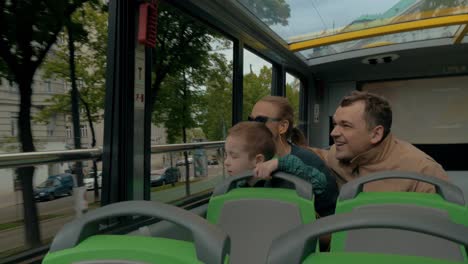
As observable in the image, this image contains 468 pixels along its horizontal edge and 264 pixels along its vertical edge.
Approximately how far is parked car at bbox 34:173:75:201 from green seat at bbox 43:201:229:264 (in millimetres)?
1258

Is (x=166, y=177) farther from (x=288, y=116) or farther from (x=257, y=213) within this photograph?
(x=257, y=213)

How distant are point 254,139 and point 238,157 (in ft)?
0.34

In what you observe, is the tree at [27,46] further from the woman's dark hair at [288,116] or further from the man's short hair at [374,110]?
the man's short hair at [374,110]

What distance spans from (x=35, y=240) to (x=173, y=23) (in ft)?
4.85

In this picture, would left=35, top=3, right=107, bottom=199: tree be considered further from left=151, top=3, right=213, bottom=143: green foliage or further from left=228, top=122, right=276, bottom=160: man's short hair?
left=228, top=122, right=276, bottom=160: man's short hair

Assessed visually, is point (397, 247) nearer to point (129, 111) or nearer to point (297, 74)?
point (129, 111)

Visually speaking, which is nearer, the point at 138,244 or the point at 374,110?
the point at 138,244

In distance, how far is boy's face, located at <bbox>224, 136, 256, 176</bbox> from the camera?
5.50ft

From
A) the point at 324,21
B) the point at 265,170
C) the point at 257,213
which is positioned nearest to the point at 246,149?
the point at 265,170

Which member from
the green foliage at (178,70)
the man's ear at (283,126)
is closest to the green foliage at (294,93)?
the green foliage at (178,70)

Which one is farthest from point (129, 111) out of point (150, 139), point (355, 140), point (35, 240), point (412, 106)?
point (412, 106)

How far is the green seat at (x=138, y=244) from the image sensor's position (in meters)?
0.57

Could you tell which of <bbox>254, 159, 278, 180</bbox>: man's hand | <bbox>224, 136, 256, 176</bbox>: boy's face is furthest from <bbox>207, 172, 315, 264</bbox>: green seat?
<bbox>224, 136, 256, 176</bbox>: boy's face

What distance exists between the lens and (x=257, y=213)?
122 cm
